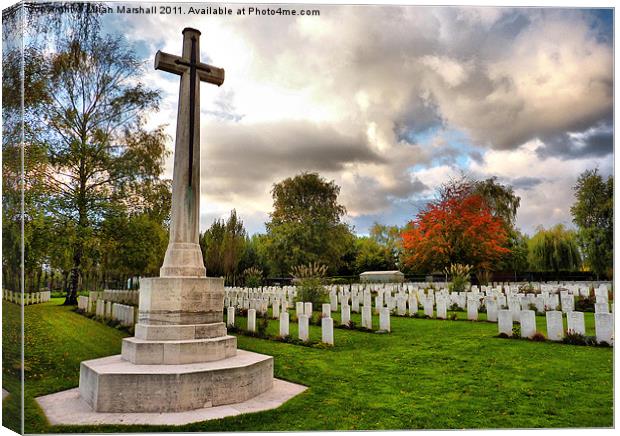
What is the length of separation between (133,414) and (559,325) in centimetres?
725

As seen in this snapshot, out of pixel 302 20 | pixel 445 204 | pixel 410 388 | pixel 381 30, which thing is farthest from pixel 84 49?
pixel 445 204

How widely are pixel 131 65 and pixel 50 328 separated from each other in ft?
16.2

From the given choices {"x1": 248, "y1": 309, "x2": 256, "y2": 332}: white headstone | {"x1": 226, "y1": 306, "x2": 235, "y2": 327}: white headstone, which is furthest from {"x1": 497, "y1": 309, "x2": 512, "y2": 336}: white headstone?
{"x1": 226, "y1": 306, "x2": 235, "y2": 327}: white headstone

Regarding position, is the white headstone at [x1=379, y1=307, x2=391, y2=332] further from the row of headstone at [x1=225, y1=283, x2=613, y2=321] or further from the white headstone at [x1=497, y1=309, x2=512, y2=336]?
the white headstone at [x1=497, y1=309, x2=512, y2=336]

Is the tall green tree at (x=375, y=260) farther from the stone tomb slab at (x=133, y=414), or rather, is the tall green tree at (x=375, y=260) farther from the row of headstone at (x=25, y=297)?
the row of headstone at (x=25, y=297)

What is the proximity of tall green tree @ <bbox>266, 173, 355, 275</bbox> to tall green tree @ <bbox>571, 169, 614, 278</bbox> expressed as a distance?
1788 centimetres

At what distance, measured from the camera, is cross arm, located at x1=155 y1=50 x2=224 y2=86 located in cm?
571

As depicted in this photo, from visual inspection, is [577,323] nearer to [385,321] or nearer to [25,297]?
[385,321]

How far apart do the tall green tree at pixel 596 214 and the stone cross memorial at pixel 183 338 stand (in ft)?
15.9

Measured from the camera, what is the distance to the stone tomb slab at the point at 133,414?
433 centimetres

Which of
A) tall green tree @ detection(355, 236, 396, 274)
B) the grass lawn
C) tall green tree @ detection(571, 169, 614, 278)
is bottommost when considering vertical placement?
the grass lawn

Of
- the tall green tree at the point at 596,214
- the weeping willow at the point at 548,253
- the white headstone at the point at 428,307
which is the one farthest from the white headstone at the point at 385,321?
the weeping willow at the point at 548,253

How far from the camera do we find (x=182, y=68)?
586 centimetres

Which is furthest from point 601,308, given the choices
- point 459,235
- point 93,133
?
point 93,133
